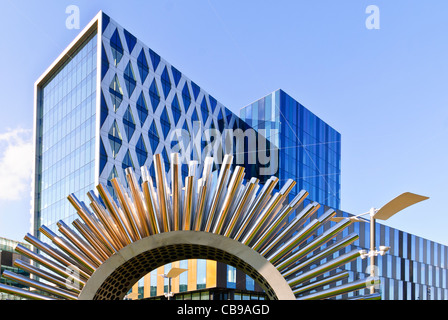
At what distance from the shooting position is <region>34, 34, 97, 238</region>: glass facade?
45.4 metres

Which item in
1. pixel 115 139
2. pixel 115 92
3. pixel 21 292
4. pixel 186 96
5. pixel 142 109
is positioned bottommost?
pixel 21 292

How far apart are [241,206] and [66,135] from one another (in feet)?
150

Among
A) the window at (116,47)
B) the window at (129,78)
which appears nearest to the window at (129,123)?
the window at (129,78)

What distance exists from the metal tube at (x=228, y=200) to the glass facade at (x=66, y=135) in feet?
123

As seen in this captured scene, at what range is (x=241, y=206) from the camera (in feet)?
23.7

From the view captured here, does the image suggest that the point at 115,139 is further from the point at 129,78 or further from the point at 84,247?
the point at 84,247

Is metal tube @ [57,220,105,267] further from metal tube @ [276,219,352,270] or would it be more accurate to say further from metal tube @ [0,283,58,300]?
metal tube @ [276,219,352,270]

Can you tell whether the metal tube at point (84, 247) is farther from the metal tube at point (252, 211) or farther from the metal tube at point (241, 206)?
the metal tube at point (252, 211)

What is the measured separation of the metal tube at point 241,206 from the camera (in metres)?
7.21

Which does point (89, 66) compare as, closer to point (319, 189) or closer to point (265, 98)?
point (265, 98)

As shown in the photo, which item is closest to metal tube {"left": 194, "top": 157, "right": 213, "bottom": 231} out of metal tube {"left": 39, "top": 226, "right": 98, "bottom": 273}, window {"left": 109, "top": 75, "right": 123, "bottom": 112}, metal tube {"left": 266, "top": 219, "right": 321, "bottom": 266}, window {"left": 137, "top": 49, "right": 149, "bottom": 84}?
metal tube {"left": 266, "top": 219, "right": 321, "bottom": 266}

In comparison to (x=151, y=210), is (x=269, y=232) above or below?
below

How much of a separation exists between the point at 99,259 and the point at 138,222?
78 cm

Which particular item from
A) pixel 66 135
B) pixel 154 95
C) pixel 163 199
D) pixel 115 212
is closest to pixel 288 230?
pixel 163 199
